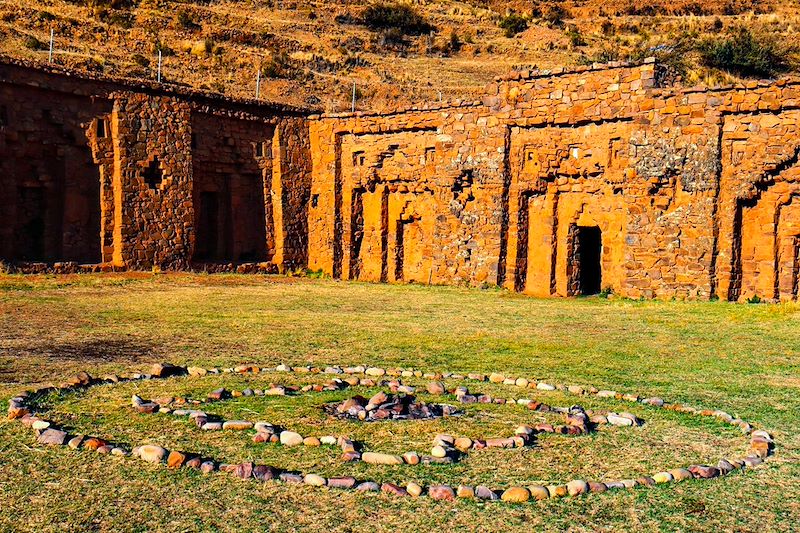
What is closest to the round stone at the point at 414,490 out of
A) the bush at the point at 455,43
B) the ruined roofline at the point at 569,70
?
the ruined roofline at the point at 569,70

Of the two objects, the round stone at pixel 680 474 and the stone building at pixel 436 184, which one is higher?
the stone building at pixel 436 184

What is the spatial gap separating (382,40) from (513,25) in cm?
899

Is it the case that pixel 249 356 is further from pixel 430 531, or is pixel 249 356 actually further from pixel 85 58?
pixel 85 58

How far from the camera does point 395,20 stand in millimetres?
58562

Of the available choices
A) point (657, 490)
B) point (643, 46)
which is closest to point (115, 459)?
point (657, 490)

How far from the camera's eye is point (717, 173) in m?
19.5

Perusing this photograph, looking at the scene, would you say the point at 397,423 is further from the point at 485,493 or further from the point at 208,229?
the point at 208,229

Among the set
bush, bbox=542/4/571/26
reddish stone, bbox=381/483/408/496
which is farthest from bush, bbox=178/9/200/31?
reddish stone, bbox=381/483/408/496

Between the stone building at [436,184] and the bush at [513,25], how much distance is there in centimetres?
3415

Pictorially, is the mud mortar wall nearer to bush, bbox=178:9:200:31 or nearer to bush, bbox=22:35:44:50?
bush, bbox=22:35:44:50

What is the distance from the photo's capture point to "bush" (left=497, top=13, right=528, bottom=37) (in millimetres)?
59000

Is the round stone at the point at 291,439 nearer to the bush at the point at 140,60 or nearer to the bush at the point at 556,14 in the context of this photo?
the bush at the point at 140,60

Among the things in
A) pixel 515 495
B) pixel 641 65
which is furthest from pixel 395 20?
pixel 515 495

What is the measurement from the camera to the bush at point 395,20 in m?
58.6
